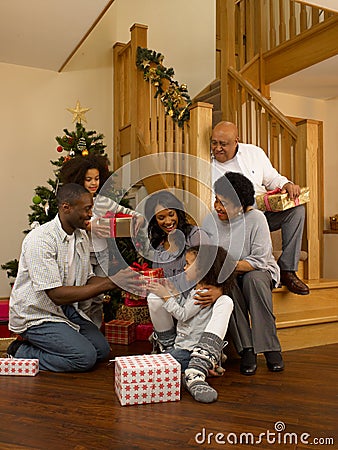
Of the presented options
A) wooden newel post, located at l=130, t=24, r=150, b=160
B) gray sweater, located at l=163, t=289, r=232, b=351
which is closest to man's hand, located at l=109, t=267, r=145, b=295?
gray sweater, located at l=163, t=289, r=232, b=351

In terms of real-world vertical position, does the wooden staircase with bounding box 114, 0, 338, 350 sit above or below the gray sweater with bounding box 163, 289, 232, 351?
above

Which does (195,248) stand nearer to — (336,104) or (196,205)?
(196,205)

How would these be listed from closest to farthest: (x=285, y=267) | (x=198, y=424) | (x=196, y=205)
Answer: (x=198, y=424) < (x=285, y=267) < (x=196, y=205)

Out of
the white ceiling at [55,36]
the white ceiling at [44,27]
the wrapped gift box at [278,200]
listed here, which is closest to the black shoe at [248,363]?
the wrapped gift box at [278,200]

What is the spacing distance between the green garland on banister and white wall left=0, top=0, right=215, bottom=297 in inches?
29.2

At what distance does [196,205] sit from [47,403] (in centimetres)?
159

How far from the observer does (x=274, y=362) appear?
100 inches

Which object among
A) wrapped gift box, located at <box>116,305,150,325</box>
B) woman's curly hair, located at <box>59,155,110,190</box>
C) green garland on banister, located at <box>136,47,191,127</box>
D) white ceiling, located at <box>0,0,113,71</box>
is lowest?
wrapped gift box, located at <box>116,305,150,325</box>

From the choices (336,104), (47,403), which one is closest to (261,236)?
(47,403)

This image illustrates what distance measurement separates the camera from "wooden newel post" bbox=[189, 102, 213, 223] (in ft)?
10.6

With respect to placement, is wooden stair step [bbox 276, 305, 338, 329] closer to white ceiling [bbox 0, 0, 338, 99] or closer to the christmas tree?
the christmas tree

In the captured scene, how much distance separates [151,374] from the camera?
2.03 m

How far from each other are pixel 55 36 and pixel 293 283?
104 inches

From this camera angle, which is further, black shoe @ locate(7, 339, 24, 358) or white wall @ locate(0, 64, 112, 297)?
white wall @ locate(0, 64, 112, 297)
